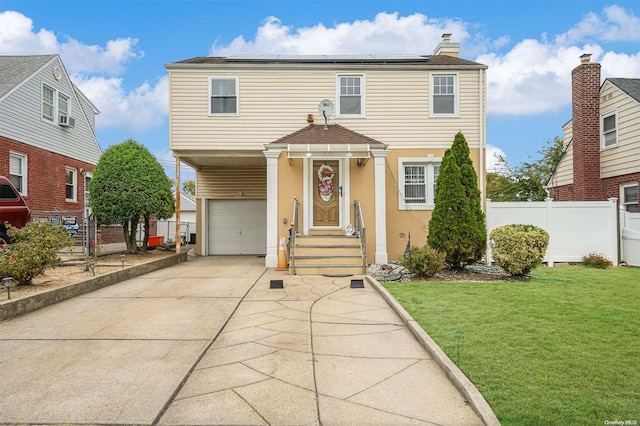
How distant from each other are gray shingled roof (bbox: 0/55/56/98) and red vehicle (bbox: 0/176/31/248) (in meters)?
5.55

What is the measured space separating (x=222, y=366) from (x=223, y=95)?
11.4 meters

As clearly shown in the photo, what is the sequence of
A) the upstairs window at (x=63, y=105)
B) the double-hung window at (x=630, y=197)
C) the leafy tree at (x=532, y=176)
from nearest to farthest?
the double-hung window at (x=630, y=197) < the upstairs window at (x=63, y=105) < the leafy tree at (x=532, y=176)

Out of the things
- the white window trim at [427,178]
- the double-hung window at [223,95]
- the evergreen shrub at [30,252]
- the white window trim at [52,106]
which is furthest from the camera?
the white window trim at [52,106]

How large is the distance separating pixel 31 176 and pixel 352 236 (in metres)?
12.7

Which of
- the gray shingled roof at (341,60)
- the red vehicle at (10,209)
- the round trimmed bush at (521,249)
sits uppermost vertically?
the gray shingled roof at (341,60)

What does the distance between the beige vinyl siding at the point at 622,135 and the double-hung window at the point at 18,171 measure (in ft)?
70.4

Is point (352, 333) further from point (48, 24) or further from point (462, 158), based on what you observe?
point (48, 24)

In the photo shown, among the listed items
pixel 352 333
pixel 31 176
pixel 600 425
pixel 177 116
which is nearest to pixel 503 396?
pixel 600 425

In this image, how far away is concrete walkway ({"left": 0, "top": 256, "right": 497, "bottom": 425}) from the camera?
322 cm

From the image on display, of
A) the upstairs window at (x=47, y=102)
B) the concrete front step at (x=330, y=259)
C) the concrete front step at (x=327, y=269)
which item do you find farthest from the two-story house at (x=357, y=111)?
the upstairs window at (x=47, y=102)

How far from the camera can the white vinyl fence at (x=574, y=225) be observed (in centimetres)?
1253

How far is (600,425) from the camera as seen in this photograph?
2.92 m

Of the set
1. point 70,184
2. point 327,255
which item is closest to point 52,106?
point 70,184

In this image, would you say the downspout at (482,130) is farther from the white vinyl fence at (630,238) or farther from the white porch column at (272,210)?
the white porch column at (272,210)
